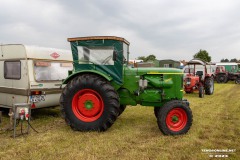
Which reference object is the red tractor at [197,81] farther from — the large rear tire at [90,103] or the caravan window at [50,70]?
the large rear tire at [90,103]

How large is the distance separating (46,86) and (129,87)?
2.49 metres

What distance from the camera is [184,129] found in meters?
5.14

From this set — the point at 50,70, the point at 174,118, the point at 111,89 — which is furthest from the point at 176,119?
the point at 50,70

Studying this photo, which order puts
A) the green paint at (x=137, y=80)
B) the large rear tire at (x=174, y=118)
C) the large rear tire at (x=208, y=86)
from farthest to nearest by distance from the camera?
the large rear tire at (x=208, y=86), the green paint at (x=137, y=80), the large rear tire at (x=174, y=118)

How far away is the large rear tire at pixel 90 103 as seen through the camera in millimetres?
5191

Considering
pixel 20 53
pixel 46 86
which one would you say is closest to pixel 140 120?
pixel 46 86

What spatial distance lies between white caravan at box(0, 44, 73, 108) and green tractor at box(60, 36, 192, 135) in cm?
127

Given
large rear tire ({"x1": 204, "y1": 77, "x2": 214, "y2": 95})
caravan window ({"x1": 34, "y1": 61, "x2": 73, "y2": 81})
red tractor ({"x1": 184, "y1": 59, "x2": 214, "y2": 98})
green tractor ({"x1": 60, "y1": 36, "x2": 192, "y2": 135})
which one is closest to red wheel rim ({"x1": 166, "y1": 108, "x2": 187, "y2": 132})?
green tractor ({"x1": 60, "y1": 36, "x2": 192, "y2": 135})

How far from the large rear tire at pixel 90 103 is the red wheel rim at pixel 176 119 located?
3.87 ft

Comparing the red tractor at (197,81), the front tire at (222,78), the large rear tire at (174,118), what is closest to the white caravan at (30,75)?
the large rear tire at (174,118)

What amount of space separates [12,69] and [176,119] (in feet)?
15.3

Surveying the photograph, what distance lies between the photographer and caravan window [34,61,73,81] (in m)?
6.47

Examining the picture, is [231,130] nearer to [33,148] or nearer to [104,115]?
[104,115]

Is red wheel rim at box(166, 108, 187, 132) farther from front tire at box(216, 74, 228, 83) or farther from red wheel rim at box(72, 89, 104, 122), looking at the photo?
front tire at box(216, 74, 228, 83)
